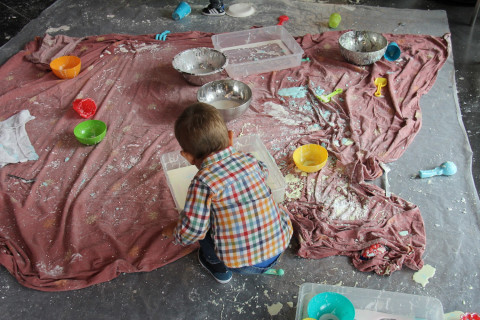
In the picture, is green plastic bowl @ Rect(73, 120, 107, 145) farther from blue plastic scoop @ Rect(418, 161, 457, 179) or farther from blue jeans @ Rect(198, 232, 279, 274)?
blue plastic scoop @ Rect(418, 161, 457, 179)

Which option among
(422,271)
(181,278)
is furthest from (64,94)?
(422,271)

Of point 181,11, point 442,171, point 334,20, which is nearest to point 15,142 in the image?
point 181,11

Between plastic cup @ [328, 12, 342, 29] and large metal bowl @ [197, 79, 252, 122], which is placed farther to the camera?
plastic cup @ [328, 12, 342, 29]

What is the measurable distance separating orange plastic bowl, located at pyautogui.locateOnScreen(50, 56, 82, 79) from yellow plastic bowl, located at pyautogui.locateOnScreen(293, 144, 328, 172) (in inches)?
70.6

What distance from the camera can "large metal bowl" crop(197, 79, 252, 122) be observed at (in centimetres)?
263

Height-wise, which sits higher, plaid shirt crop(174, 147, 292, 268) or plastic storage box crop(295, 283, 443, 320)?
plaid shirt crop(174, 147, 292, 268)

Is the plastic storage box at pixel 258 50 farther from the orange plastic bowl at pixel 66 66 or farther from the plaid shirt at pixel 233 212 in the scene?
the plaid shirt at pixel 233 212

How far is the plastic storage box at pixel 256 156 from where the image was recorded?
1.99m

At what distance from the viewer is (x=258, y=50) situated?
3.19m

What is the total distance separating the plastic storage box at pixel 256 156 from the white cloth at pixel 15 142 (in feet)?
2.83

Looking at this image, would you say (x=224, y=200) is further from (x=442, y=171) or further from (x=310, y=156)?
(x=442, y=171)

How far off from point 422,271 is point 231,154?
1026 mm

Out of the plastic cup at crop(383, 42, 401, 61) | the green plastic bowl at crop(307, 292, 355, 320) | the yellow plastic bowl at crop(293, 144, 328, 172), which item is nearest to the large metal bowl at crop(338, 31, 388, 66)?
the plastic cup at crop(383, 42, 401, 61)

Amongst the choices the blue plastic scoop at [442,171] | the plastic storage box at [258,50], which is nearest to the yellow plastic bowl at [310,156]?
the blue plastic scoop at [442,171]
